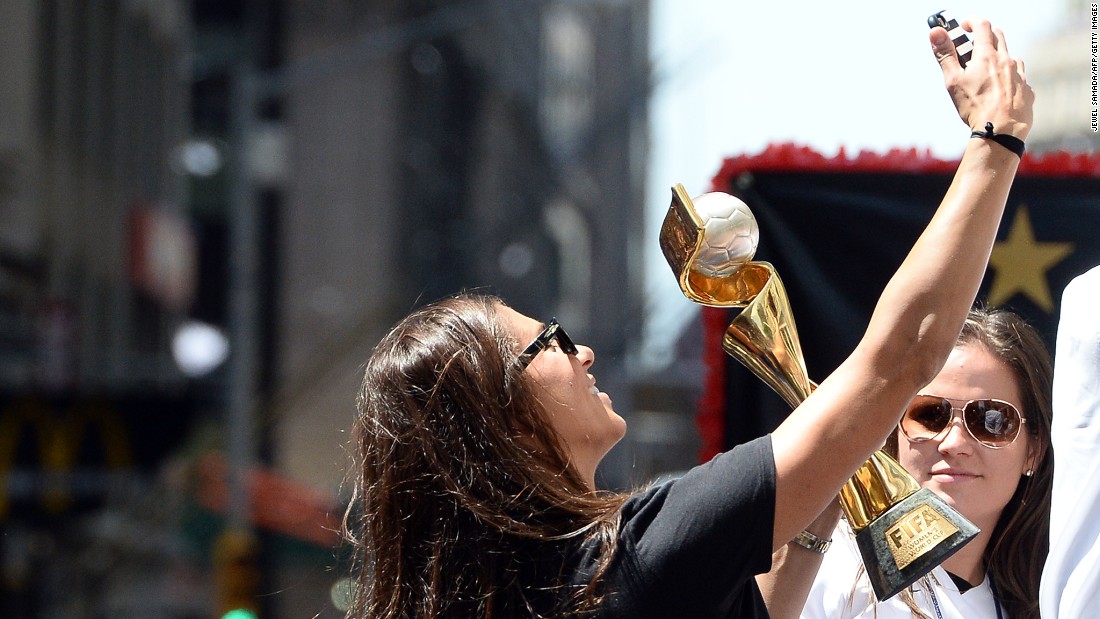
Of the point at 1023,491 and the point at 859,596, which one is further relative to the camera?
the point at 1023,491

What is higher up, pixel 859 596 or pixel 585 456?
pixel 585 456

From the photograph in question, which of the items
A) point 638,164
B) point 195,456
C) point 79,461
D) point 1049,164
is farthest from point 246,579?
point 638,164

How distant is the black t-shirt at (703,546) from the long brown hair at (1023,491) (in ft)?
3.13

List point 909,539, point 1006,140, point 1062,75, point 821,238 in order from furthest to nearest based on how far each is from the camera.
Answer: point 1062,75, point 821,238, point 909,539, point 1006,140

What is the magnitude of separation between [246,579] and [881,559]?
775 centimetres

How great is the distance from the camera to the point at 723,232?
2088 mm

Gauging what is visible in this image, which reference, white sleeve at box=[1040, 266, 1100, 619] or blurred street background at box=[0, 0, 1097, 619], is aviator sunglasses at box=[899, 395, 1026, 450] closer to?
white sleeve at box=[1040, 266, 1100, 619]

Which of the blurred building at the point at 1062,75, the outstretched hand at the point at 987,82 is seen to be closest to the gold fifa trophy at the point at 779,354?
the outstretched hand at the point at 987,82

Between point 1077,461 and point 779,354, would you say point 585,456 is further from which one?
point 1077,461

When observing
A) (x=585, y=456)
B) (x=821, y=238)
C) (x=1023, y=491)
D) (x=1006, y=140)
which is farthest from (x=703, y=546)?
(x=821, y=238)

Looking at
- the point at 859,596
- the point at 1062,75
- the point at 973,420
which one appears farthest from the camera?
the point at 1062,75

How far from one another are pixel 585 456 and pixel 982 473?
0.89 m

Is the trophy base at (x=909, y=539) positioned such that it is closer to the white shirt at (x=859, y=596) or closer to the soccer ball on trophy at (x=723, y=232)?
the white shirt at (x=859, y=596)

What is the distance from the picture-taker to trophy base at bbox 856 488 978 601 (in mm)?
1851
